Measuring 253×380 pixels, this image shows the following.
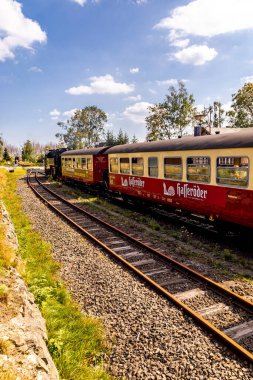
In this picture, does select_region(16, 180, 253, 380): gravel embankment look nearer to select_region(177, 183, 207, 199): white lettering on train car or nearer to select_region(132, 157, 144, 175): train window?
select_region(177, 183, 207, 199): white lettering on train car

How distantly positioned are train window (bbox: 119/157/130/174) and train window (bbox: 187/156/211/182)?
5.59 m

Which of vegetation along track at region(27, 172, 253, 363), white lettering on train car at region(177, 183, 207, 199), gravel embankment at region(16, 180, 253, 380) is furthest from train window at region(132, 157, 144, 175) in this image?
gravel embankment at region(16, 180, 253, 380)

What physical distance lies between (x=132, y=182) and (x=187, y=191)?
4.86 metres

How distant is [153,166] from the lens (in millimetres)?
13508

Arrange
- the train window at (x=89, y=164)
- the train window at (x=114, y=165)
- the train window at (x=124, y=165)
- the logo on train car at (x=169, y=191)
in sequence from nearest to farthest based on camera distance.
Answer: the logo on train car at (x=169, y=191)
the train window at (x=124, y=165)
the train window at (x=114, y=165)
the train window at (x=89, y=164)

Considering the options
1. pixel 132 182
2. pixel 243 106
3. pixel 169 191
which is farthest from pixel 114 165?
pixel 243 106

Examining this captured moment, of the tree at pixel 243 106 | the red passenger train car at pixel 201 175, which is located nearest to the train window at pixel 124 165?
the red passenger train car at pixel 201 175

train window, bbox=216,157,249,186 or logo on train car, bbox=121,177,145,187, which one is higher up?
train window, bbox=216,157,249,186

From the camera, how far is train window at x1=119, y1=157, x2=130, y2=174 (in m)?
16.2

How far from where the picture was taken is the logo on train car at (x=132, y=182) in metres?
14.7

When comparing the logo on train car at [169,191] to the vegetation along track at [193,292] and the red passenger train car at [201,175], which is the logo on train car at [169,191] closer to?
the red passenger train car at [201,175]

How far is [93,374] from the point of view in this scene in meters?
4.27

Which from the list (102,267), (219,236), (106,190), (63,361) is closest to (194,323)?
(63,361)

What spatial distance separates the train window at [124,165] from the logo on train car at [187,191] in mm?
4051
